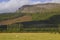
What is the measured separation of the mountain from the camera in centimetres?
812

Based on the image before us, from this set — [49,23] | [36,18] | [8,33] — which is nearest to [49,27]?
[49,23]

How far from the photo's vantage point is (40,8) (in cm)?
821

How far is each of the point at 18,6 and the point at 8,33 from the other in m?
1.30

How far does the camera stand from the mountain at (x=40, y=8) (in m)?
8.12
